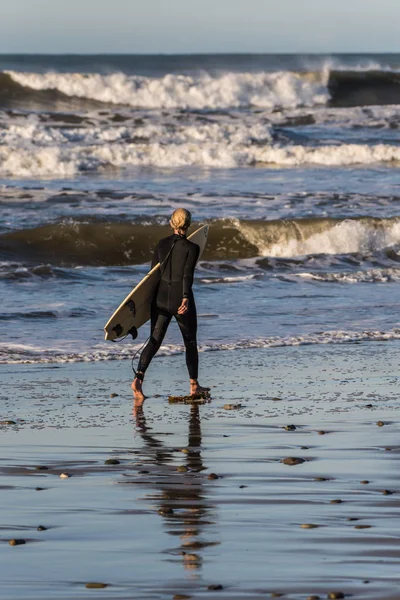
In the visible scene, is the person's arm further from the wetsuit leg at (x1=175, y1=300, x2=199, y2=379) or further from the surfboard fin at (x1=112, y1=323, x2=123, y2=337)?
the surfboard fin at (x1=112, y1=323, x2=123, y2=337)

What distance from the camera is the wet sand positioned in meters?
4.13

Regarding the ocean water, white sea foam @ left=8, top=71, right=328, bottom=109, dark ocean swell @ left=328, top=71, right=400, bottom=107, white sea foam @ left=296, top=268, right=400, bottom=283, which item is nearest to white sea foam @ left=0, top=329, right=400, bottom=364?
the ocean water

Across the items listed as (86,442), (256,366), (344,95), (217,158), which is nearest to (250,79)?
(344,95)

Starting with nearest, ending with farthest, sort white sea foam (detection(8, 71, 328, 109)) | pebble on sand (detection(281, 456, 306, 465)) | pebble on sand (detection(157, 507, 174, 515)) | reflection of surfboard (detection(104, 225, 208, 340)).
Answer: pebble on sand (detection(157, 507, 174, 515)) < pebble on sand (detection(281, 456, 306, 465)) < reflection of surfboard (detection(104, 225, 208, 340)) < white sea foam (detection(8, 71, 328, 109))

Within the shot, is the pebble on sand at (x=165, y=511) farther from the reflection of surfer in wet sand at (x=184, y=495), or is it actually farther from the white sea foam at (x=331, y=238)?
the white sea foam at (x=331, y=238)

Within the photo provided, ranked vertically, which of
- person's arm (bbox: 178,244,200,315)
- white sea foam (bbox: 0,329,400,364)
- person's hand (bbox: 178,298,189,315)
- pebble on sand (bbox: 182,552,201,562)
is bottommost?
white sea foam (bbox: 0,329,400,364)

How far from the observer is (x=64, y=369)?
9.83m

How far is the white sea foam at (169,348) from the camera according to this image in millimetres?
10289

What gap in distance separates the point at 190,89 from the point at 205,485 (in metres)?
41.2

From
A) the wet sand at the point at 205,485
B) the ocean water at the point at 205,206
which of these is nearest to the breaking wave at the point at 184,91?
the ocean water at the point at 205,206

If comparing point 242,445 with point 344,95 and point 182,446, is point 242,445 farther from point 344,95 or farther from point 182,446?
point 344,95

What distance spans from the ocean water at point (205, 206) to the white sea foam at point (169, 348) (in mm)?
27

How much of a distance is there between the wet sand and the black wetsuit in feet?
1.03

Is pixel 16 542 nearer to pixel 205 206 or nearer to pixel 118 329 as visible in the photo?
pixel 118 329
